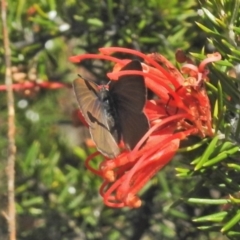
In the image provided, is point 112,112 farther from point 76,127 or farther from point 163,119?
point 76,127

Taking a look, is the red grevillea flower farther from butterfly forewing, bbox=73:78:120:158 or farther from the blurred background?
the blurred background

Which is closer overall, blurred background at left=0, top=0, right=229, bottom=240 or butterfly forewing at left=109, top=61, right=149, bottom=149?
butterfly forewing at left=109, top=61, right=149, bottom=149

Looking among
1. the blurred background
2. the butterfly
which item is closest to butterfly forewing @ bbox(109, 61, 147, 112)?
the butterfly

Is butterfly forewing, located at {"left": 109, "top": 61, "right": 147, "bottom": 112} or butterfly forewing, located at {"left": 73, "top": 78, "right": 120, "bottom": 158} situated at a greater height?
butterfly forewing, located at {"left": 109, "top": 61, "right": 147, "bottom": 112}

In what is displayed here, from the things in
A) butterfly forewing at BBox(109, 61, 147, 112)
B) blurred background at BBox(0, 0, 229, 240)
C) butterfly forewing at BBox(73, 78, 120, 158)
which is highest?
butterfly forewing at BBox(109, 61, 147, 112)

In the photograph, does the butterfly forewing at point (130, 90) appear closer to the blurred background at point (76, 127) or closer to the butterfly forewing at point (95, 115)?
the butterfly forewing at point (95, 115)

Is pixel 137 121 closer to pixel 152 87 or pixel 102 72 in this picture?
pixel 152 87

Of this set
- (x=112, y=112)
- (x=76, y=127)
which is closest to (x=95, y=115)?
(x=112, y=112)

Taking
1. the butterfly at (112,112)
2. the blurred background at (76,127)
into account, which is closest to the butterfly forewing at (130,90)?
the butterfly at (112,112)
